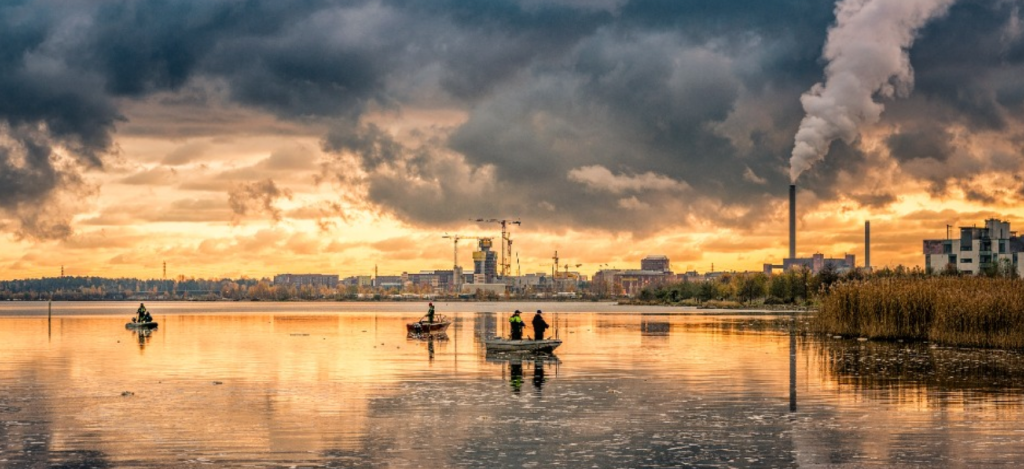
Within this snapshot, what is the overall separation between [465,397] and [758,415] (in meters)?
10.1

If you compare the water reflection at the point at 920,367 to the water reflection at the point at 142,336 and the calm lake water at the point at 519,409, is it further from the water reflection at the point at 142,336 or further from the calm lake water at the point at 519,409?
the water reflection at the point at 142,336

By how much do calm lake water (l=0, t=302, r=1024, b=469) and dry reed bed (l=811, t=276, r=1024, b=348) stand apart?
6.12 ft

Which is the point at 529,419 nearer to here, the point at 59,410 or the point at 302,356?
the point at 59,410

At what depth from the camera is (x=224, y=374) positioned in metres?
48.5

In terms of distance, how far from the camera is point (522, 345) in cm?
5875

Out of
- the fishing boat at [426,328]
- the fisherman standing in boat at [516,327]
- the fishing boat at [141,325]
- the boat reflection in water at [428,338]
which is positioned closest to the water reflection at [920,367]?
the fisherman standing in boat at [516,327]

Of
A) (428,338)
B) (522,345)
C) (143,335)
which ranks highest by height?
(522,345)

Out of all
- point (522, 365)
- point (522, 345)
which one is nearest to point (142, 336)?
point (522, 345)

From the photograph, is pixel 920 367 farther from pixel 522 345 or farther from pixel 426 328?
pixel 426 328

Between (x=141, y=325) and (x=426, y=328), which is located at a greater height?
(x=426, y=328)

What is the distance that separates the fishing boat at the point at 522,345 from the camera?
191ft

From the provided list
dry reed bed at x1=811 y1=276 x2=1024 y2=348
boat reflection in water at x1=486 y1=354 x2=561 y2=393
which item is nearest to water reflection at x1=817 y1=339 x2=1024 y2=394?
dry reed bed at x1=811 y1=276 x2=1024 y2=348

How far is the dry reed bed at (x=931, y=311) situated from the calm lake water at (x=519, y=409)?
73.4 inches

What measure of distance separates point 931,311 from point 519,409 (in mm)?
40660
